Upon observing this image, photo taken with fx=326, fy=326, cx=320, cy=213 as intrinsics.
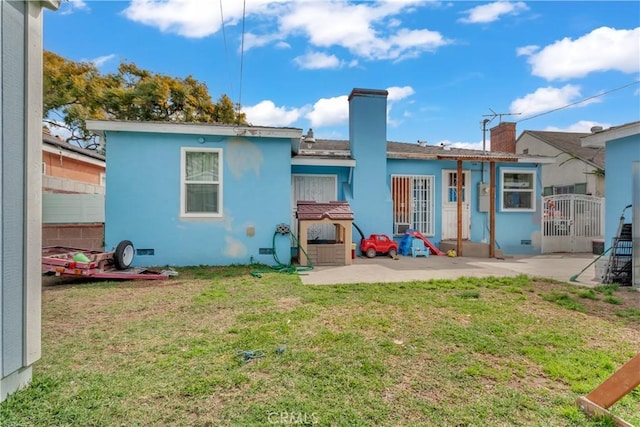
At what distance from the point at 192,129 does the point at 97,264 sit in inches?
134

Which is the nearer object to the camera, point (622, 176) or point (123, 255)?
point (622, 176)

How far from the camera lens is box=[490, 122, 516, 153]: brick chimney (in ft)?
50.5

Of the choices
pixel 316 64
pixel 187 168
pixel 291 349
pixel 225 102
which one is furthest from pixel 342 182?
pixel 225 102

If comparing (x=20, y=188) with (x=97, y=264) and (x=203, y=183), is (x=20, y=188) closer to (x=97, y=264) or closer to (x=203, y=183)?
(x=97, y=264)

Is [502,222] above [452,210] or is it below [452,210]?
below

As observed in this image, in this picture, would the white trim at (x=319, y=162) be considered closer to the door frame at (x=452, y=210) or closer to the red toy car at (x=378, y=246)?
the red toy car at (x=378, y=246)

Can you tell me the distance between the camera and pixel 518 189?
10.9 metres

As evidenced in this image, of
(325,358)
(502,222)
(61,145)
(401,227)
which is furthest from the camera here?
(61,145)

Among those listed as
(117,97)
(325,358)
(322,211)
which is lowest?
(325,358)

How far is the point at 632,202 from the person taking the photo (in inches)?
234

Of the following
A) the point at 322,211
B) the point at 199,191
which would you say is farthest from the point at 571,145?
the point at 199,191

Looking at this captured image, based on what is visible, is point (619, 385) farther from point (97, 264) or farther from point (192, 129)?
point (192, 129)

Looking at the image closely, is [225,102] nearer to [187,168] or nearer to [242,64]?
[242,64]

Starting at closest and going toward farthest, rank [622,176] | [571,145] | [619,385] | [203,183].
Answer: [619,385]
[622,176]
[203,183]
[571,145]
